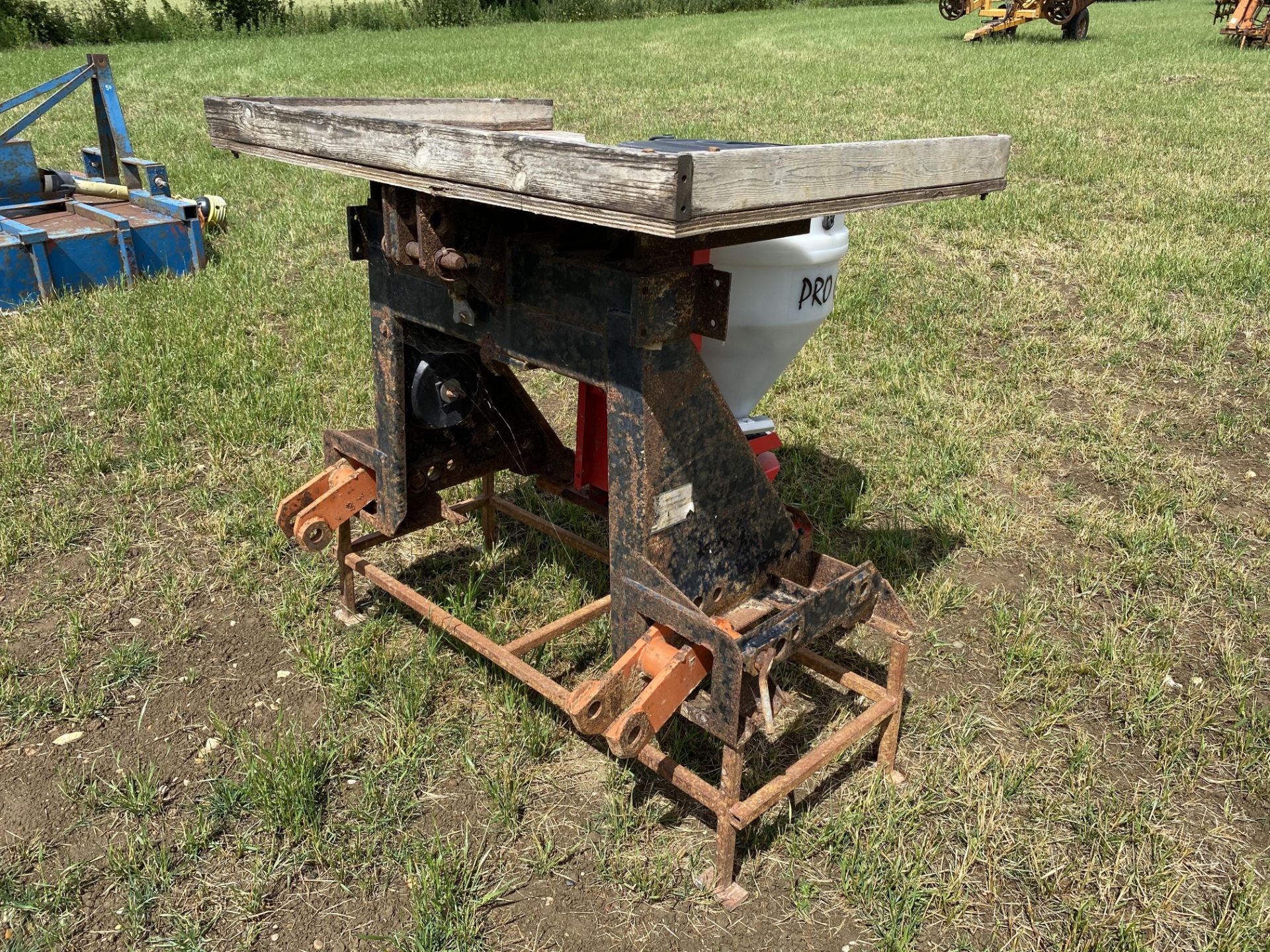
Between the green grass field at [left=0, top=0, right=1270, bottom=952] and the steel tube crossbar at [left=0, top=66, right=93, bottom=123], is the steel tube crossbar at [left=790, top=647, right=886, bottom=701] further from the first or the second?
the steel tube crossbar at [left=0, top=66, right=93, bottom=123]

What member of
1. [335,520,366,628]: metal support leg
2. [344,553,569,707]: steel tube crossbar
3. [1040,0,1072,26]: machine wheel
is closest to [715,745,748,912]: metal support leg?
[344,553,569,707]: steel tube crossbar

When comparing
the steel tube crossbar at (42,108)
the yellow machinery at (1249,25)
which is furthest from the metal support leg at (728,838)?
the yellow machinery at (1249,25)

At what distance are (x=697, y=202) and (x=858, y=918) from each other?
1691 millimetres

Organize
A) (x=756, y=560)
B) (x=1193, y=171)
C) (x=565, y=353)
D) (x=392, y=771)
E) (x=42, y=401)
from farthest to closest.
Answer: (x=1193, y=171)
(x=42, y=401)
(x=392, y=771)
(x=756, y=560)
(x=565, y=353)

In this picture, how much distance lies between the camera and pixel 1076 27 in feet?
66.6

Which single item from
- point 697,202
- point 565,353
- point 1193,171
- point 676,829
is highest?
point 697,202

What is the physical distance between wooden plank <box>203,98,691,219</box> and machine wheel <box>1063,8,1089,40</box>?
21962mm

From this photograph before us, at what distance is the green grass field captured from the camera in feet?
7.63

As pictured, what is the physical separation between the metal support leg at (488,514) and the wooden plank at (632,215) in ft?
4.93

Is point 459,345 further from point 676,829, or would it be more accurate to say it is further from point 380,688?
point 676,829

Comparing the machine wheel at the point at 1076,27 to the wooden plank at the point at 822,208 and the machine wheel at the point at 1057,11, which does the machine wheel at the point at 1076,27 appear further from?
the wooden plank at the point at 822,208

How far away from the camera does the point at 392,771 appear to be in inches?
105

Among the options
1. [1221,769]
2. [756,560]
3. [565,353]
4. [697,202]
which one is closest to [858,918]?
[756,560]

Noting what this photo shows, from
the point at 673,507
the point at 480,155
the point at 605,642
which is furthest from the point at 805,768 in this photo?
the point at 480,155
